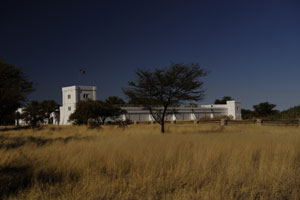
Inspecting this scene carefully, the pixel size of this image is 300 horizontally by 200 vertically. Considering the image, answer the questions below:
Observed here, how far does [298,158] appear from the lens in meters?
7.74

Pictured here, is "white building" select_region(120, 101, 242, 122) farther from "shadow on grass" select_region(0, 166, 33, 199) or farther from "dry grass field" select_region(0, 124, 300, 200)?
"shadow on grass" select_region(0, 166, 33, 199)

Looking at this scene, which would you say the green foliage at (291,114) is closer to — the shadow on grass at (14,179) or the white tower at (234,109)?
the shadow on grass at (14,179)

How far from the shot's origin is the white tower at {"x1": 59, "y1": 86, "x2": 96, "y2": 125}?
172 feet

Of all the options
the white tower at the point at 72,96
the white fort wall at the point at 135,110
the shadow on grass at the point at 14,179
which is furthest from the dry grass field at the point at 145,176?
the white tower at the point at 72,96

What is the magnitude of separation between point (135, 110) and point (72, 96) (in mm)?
14974

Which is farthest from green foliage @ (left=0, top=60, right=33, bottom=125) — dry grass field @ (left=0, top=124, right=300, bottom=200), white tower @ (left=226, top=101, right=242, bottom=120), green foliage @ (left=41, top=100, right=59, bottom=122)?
white tower @ (left=226, top=101, right=242, bottom=120)

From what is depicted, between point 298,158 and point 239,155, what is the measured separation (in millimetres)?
1698

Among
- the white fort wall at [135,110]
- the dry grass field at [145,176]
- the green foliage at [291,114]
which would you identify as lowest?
the dry grass field at [145,176]

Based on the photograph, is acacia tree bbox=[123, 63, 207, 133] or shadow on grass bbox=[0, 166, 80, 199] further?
acacia tree bbox=[123, 63, 207, 133]

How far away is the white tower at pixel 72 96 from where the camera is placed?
172ft

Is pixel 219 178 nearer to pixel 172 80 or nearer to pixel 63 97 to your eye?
pixel 172 80

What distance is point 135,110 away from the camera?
201 feet

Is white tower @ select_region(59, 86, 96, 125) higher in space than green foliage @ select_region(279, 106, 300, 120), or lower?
higher

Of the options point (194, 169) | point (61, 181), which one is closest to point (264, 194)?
point (194, 169)
